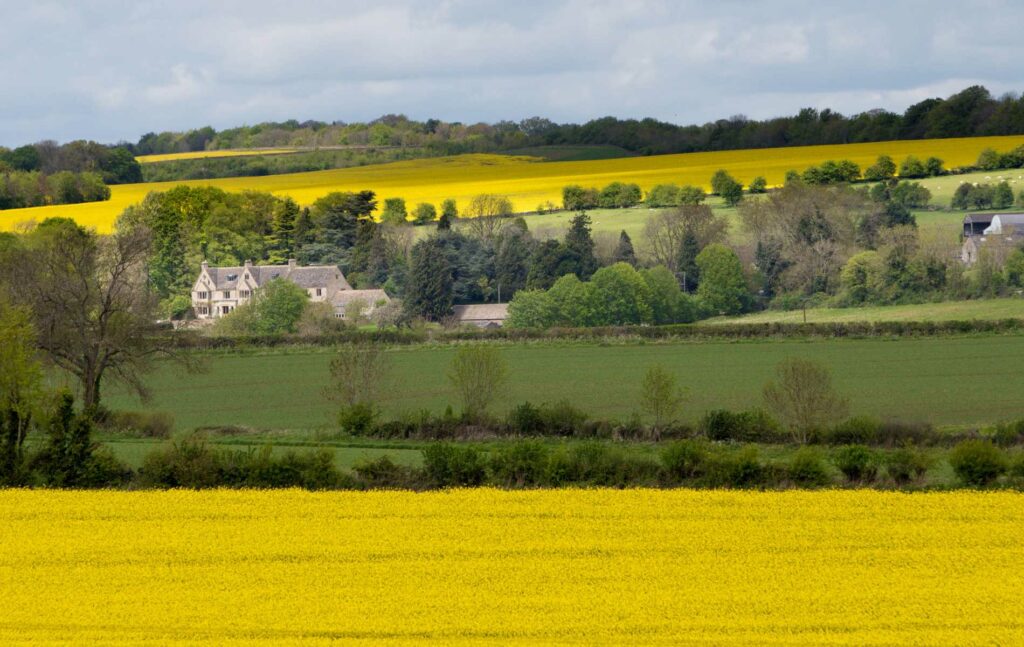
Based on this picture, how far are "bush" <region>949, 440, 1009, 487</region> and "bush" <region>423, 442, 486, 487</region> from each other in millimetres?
10449

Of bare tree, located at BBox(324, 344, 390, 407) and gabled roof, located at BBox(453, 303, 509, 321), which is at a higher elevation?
bare tree, located at BBox(324, 344, 390, 407)

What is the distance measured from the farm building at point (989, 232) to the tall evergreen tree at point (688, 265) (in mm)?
19402

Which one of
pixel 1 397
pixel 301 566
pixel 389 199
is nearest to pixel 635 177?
pixel 389 199

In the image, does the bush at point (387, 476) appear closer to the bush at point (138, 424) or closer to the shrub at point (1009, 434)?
the bush at point (138, 424)

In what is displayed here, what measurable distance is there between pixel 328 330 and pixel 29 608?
6612 centimetres

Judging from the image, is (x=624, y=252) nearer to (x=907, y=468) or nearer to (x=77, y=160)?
(x=77, y=160)

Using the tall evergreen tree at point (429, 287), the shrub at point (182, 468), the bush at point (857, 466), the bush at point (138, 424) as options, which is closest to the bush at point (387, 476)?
the shrub at point (182, 468)

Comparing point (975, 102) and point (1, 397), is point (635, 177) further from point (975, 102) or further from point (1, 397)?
point (1, 397)

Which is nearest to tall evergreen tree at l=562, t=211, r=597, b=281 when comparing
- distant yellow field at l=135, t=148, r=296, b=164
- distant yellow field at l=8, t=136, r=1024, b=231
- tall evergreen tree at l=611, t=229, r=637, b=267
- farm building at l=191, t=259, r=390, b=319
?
tall evergreen tree at l=611, t=229, r=637, b=267

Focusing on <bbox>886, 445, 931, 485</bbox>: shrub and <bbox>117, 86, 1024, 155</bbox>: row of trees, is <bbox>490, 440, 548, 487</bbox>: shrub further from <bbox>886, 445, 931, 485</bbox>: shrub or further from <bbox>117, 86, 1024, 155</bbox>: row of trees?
<bbox>117, 86, 1024, 155</bbox>: row of trees

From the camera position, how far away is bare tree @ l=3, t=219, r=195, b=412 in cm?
4891

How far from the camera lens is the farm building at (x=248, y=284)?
115938mm

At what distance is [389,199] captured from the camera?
412ft

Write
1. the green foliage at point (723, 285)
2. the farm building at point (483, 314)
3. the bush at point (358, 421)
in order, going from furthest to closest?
the farm building at point (483, 314) < the green foliage at point (723, 285) < the bush at point (358, 421)
